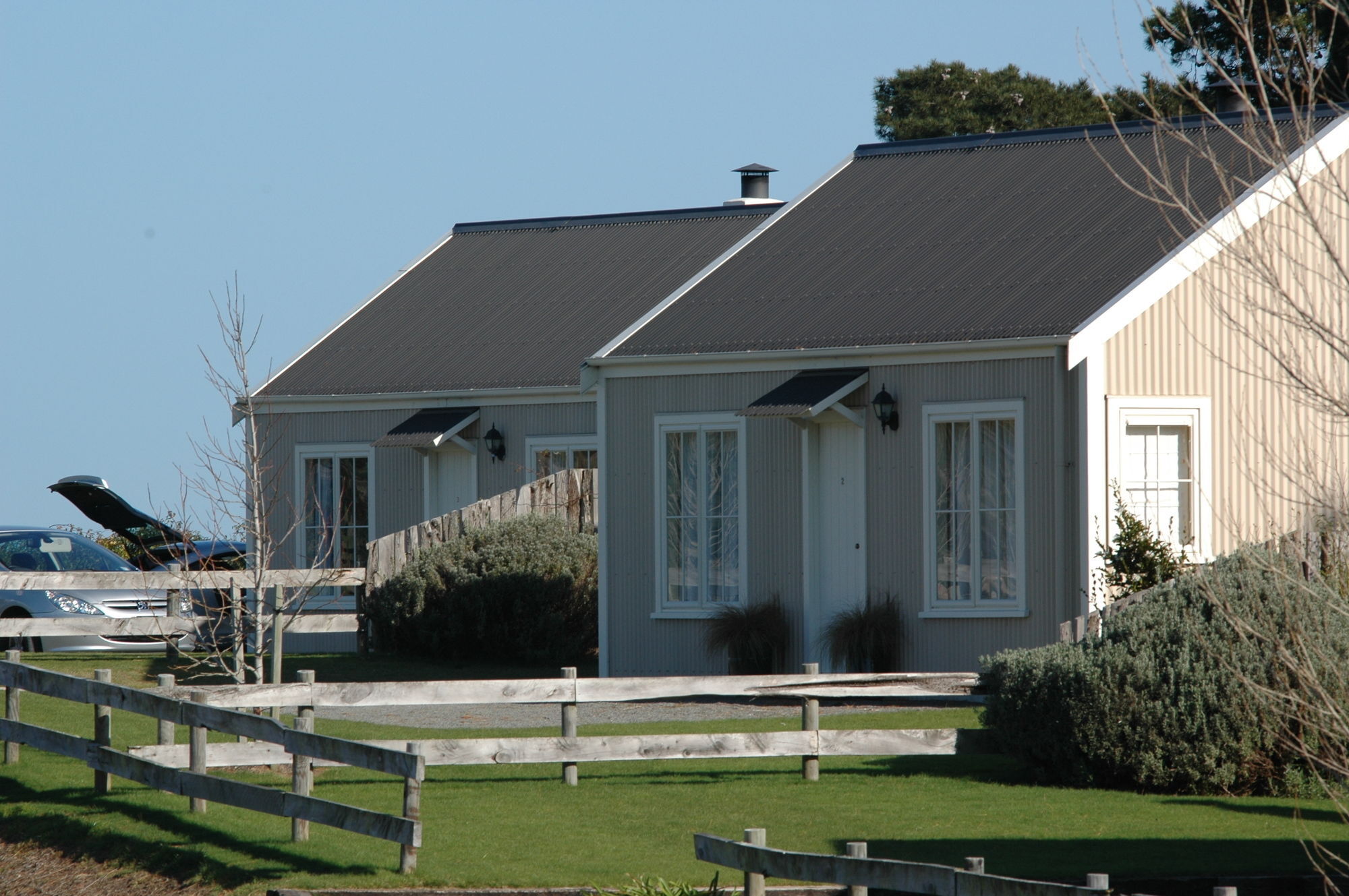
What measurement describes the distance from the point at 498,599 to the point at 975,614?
6.68 meters

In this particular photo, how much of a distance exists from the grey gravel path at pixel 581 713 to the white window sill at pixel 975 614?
1.00 meters

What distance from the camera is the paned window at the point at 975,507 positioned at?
16.8 m

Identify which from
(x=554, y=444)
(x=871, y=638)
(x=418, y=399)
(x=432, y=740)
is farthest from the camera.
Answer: (x=418, y=399)

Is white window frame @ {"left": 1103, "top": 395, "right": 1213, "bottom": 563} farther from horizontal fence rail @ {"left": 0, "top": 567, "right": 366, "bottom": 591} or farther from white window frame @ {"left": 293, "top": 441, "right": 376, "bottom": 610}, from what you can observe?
white window frame @ {"left": 293, "top": 441, "right": 376, "bottom": 610}

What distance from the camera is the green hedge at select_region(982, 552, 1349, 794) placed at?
37.9 ft

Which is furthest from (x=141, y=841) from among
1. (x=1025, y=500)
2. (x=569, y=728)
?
(x=1025, y=500)

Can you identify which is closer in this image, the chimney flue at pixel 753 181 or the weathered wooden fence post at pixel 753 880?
the weathered wooden fence post at pixel 753 880

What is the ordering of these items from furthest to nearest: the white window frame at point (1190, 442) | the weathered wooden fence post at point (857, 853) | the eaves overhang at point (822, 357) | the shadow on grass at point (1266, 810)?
the eaves overhang at point (822, 357) < the white window frame at point (1190, 442) < the shadow on grass at point (1266, 810) < the weathered wooden fence post at point (857, 853)

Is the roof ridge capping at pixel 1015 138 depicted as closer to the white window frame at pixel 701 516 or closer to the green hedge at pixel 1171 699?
the white window frame at pixel 701 516

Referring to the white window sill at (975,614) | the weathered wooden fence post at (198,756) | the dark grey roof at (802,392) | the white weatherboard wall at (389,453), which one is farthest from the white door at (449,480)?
the weathered wooden fence post at (198,756)

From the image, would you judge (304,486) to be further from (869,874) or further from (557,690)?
(869,874)

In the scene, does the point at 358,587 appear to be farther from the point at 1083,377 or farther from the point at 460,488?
the point at 1083,377

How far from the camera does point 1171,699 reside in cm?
1175

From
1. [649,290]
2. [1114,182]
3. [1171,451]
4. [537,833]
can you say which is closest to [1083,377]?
[1171,451]
